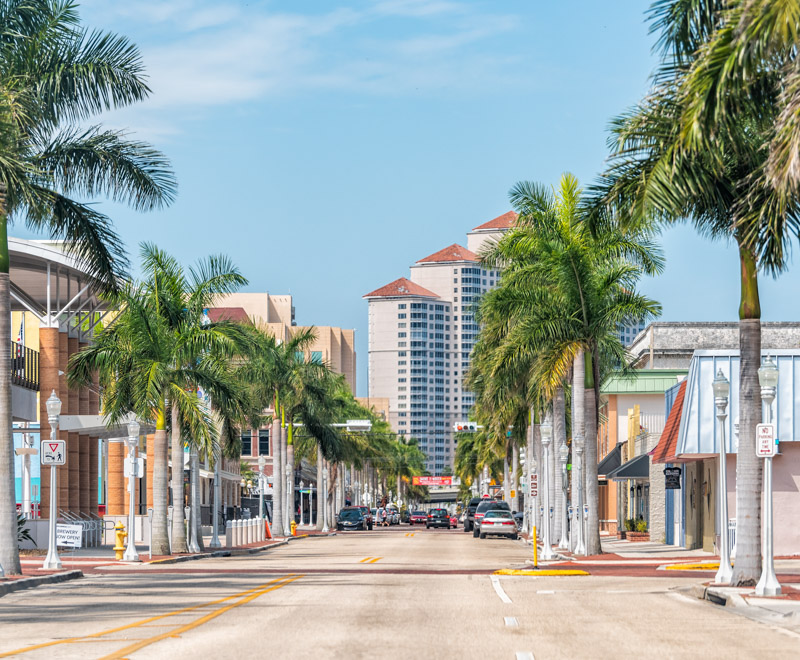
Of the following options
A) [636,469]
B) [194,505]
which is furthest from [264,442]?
[194,505]

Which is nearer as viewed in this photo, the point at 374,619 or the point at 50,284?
the point at 374,619

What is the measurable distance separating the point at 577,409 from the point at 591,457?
366cm

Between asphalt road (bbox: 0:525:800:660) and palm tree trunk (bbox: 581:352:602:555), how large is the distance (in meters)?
9.01

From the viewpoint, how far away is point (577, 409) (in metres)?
40.0

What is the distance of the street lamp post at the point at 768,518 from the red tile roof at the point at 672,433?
741 inches

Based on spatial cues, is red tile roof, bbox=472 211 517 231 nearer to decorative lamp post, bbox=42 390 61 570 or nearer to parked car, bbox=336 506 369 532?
parked car, bbox=336 506 369 532

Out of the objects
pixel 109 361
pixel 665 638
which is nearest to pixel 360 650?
pixel 665 638

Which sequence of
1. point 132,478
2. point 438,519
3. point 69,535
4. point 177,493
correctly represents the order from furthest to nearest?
point 438,519 → point 177,493 → point 69,535 → point 132,478

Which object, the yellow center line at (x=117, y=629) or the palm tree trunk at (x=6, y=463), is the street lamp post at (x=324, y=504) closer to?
the palm tree trunk at (x=6, y=463)

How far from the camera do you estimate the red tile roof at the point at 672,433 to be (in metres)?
40.3

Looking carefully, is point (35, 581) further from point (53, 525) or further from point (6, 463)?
point (53, 525)

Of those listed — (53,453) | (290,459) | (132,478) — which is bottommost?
(290,459)

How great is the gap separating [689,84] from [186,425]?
2696cm

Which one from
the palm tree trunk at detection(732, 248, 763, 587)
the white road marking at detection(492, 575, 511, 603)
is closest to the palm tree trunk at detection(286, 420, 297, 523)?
the white road marking at detection(492, 575, 511, 603)
